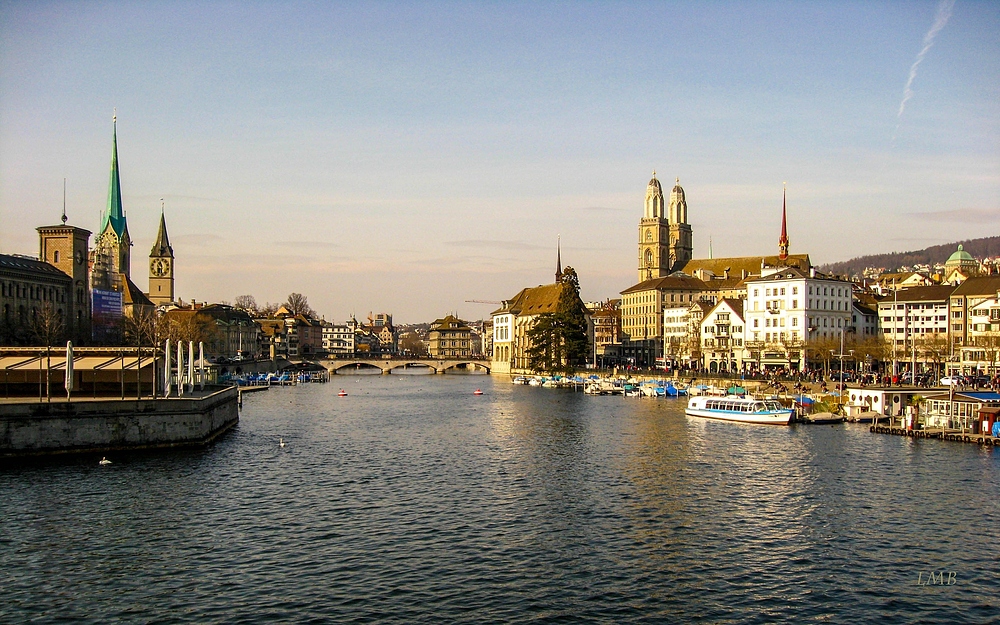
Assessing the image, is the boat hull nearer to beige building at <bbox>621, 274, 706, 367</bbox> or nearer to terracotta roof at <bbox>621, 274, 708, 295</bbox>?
beige building at <bbox>621, 274, 706, 367</bbox>

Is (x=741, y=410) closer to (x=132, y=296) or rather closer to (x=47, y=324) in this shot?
(x=47, y=324)

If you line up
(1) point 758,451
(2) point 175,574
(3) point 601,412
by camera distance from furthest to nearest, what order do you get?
(3) point 601,412 → (1) point 758,451 → (2) point 175,574

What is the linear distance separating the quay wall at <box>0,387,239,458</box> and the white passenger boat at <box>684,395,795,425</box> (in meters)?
41.4

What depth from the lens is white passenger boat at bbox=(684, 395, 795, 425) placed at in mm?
72875

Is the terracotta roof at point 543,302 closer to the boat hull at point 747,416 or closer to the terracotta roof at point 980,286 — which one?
the terracotta roof at point 980,286

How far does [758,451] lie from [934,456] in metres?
9.65

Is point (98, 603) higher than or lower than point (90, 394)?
lower

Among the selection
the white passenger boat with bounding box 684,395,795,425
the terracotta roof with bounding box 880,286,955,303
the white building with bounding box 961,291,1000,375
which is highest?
the terracotta roof with bounding box 880,286,955,303

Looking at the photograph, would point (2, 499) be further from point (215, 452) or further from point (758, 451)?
point (758, 451)

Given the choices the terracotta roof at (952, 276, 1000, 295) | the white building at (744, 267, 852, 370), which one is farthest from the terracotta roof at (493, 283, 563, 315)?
the terracotta roof at (952, 276, 1000, 295)

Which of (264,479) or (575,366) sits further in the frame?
(575,366)

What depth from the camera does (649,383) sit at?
11425cm

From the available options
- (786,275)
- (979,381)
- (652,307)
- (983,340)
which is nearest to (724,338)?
(786,275)

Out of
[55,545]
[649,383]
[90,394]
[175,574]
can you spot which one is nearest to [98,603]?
[175,574]
